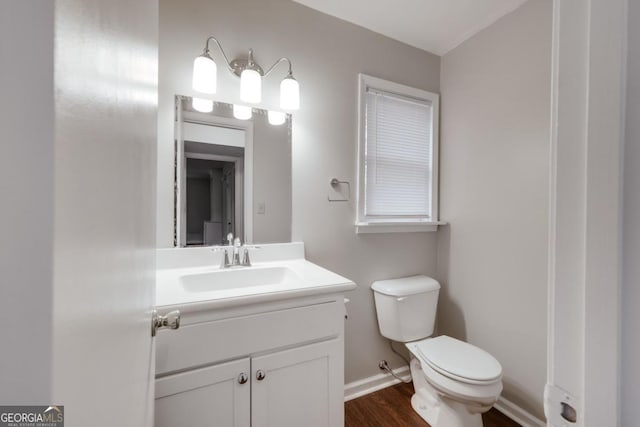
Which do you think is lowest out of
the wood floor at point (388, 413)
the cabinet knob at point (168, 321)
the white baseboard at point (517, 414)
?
the wood floor at point (388, 413)

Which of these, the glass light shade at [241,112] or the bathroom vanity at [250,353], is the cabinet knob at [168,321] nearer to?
the bathroom vanity at [250,353]

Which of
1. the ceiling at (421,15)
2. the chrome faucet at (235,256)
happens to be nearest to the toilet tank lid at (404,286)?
the chrome faucet at (235,256)

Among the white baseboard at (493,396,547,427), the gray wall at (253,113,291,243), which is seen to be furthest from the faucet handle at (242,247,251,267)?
the white baseboard at (493,396,547,427)

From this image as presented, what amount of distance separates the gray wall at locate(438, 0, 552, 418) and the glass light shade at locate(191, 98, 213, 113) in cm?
161

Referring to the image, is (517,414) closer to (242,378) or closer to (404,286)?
(404,286)

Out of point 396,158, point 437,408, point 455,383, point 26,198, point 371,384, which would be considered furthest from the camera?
point 396,158

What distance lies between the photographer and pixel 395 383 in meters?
1.77

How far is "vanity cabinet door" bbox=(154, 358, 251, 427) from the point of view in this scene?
842mm

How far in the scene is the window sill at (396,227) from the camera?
167 centimetres

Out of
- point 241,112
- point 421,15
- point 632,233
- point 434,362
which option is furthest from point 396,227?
point 632,233

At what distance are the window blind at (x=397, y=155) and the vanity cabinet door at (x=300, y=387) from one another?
0.94 m

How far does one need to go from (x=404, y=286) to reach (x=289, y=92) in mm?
1341

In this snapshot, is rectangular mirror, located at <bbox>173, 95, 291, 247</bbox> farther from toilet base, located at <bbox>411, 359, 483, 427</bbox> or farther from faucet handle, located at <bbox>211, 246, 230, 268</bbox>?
toilet base, located at <bbox>411, 359, 483, 427</bbox>

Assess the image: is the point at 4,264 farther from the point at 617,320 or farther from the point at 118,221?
the point at 617,320
